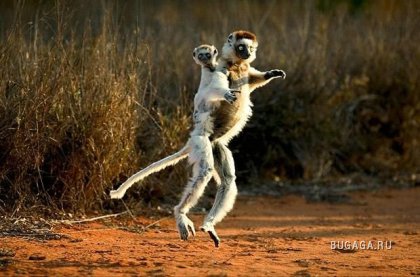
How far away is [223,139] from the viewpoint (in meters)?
6.15

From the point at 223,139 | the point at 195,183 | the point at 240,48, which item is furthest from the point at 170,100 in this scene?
the point at 195,183

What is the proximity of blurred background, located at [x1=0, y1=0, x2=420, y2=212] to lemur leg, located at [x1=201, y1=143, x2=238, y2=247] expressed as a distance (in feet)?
5.07

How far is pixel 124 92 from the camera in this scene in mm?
7336

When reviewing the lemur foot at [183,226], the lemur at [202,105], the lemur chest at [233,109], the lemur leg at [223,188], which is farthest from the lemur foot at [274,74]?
the lemur foot at [183,226]

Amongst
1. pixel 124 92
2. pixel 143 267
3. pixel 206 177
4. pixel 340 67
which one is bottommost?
pixel 143 267

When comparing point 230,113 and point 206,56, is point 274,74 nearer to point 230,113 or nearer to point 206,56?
point 230,113

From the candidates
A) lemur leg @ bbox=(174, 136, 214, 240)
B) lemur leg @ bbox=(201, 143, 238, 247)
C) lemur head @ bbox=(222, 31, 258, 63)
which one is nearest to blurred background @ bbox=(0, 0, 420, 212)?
lemur head @ bbox=(222, 31, 258, 63)

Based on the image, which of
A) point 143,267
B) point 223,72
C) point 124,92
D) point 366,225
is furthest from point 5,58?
point 366,225

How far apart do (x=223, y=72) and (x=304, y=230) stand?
7.09 feet

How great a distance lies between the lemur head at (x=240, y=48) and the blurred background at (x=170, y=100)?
1224mm

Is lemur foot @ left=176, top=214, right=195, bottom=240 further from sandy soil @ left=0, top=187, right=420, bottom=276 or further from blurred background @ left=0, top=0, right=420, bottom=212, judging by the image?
blurred background @ left=0, top=0, right=420, bottom=212

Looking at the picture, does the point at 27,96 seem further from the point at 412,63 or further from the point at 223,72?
the point at 412,63

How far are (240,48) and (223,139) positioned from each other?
2.49 ft

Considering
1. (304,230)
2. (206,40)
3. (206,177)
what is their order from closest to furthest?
(206,177)
(304,230)
(206,40)
